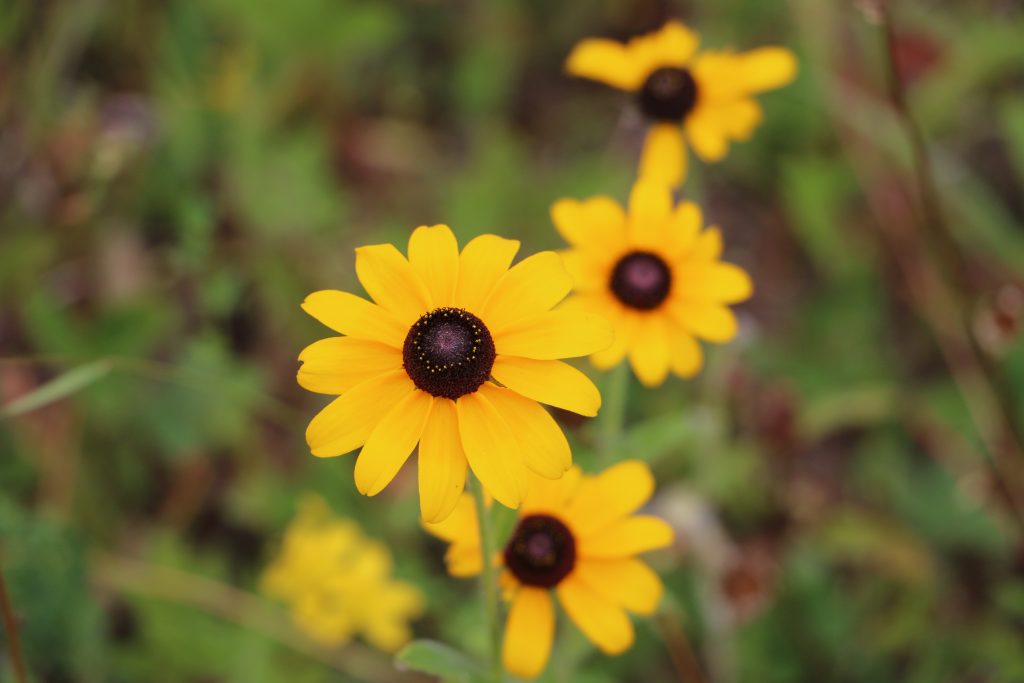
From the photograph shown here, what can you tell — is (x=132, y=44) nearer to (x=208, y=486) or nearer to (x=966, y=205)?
(x=208, y=486)

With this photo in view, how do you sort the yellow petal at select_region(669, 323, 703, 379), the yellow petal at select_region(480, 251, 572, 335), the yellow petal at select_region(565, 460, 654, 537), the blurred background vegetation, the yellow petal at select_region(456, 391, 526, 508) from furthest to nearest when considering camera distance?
the blurred background vegetation
the yellow petal at select_region(669, 323, 703, 379)
the yellow petal at select_region(565, 460, 654, 537)
the yellow petal at select_region(480, 251, 572, 335)
the yellow petal at select_region(456, 391, 526, 508)

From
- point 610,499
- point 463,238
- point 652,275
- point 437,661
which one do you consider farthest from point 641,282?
point 463,238

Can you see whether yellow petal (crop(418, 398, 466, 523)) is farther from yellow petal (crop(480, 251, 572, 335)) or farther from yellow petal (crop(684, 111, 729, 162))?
yellow petal (crop(684, 111, 729, 162))

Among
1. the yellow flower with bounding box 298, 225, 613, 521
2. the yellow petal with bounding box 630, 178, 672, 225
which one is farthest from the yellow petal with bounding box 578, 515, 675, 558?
the yellow petal with bounding box 630, 178, 672, 225

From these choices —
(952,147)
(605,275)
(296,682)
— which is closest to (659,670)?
(296,682)

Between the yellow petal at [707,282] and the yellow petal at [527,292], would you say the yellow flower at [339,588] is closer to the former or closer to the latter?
the yellow petal at [707,282]

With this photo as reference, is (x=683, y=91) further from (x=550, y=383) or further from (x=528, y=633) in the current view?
(x=528, y=633)
